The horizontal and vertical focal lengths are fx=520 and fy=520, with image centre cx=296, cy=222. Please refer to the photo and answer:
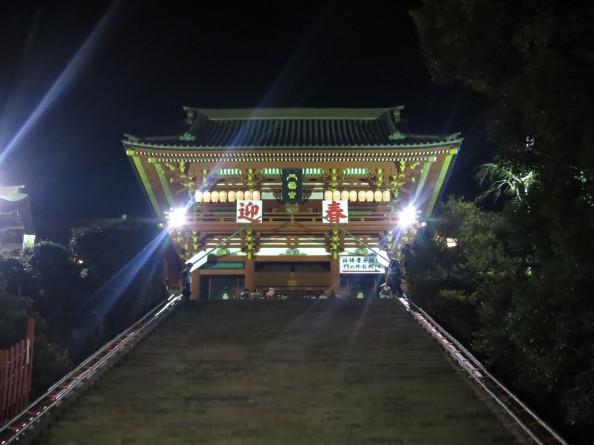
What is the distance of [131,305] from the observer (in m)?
15.6

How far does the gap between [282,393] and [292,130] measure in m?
15.4

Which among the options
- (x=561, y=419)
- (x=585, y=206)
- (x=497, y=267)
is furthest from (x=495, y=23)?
(x=497, y=267)

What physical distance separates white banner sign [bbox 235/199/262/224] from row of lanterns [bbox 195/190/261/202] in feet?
0.57

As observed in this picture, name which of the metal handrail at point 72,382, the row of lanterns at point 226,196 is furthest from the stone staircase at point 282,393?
the row of lanterns at point 226,196

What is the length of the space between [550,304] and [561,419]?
9.58 feet

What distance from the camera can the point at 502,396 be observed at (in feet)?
27.1

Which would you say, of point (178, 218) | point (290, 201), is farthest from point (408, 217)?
point (178, 218)

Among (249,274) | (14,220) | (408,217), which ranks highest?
(408,217)

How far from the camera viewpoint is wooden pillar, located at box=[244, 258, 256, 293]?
1916cm

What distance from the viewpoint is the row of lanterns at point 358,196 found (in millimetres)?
19812

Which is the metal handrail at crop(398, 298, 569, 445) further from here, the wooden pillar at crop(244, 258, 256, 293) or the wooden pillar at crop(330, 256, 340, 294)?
the wooden pillar at crop(244, 258, 256, 293)

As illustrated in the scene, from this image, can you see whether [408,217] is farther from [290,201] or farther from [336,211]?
[290,201]

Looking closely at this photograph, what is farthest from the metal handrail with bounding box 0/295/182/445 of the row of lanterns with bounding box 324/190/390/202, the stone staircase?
the row of lanterns with bounding box 324/190/390/202

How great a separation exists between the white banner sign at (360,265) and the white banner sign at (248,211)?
3578mm
